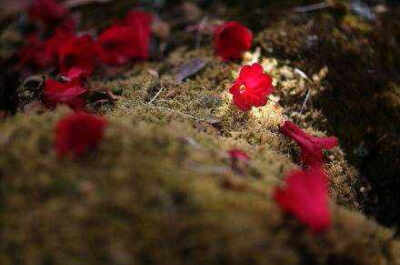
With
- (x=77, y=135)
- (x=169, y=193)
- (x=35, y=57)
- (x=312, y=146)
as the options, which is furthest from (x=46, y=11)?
(x=169, y=193)

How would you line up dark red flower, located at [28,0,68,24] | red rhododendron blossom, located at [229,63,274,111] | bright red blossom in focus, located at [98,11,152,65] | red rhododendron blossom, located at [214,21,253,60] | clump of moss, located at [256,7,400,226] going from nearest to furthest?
red rhododendron blossom, located at [229,63,274,111] < clump of moss, located at [256,7,400,226] < red rhododendron blossom, located at [214,21,253,60] < bright red blossom in focus, located at [98,11,152,65] < dark red flower, located at [28,0,68,24]

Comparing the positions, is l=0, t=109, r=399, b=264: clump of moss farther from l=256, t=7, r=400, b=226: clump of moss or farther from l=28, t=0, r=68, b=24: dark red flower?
l=28, t=0, r=68, b=24: dark red flower

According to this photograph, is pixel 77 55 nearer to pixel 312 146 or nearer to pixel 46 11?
pixel 46 11

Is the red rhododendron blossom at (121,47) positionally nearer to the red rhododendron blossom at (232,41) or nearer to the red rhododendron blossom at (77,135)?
the red rhododendron blossom at (232,41)

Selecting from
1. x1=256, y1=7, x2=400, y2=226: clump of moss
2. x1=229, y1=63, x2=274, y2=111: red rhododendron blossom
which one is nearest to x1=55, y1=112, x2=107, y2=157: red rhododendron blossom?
x1=229, y1=63, x2=274, y2=111: red rhododendron blossom

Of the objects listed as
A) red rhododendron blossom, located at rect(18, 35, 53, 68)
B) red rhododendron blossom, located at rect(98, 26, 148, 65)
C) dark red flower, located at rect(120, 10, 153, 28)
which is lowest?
red rhododendron blossom, located at rect(18, 35, 53, 68)

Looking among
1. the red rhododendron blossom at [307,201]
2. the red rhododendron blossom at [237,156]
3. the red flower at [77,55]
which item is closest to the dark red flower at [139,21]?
the red flower at [77,55]
